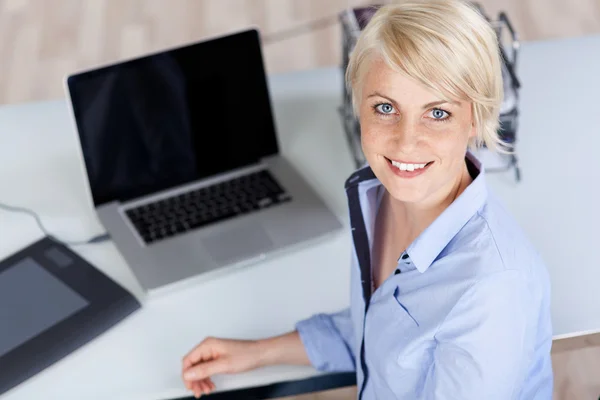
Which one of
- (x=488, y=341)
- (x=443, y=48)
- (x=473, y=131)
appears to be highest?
(x=443, y=48)

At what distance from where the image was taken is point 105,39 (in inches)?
132

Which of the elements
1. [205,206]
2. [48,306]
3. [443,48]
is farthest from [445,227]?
[48,306]

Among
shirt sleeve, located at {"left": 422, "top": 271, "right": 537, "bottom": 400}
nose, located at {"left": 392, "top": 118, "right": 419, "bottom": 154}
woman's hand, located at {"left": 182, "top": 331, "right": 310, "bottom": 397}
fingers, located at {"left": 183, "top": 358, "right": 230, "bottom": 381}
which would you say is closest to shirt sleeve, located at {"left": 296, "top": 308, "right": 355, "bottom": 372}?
woman's hand, located at {"left": 182, "top": 331, "right": 310, "bottom": 397}

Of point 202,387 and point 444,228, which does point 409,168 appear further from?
point 202,387

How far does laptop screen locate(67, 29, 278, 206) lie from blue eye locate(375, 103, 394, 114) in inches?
20.6

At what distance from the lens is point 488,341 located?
1028 mm

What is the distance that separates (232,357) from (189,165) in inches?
17.6

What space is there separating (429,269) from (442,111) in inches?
8.6

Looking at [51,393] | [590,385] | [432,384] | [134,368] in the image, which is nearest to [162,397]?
[134,368]

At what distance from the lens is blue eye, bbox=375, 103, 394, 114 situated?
1.06 metres

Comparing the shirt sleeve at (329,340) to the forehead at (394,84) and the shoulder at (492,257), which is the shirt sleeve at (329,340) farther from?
→ the forehead at (394,84)

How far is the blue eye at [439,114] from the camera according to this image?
1034 mm

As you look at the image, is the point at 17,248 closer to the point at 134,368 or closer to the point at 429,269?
the point at 134,368

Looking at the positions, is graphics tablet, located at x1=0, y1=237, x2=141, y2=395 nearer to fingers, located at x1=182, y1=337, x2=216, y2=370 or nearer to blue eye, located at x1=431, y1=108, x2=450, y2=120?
fingers, located at x1=182, y1=337, x2=216, y2=370
